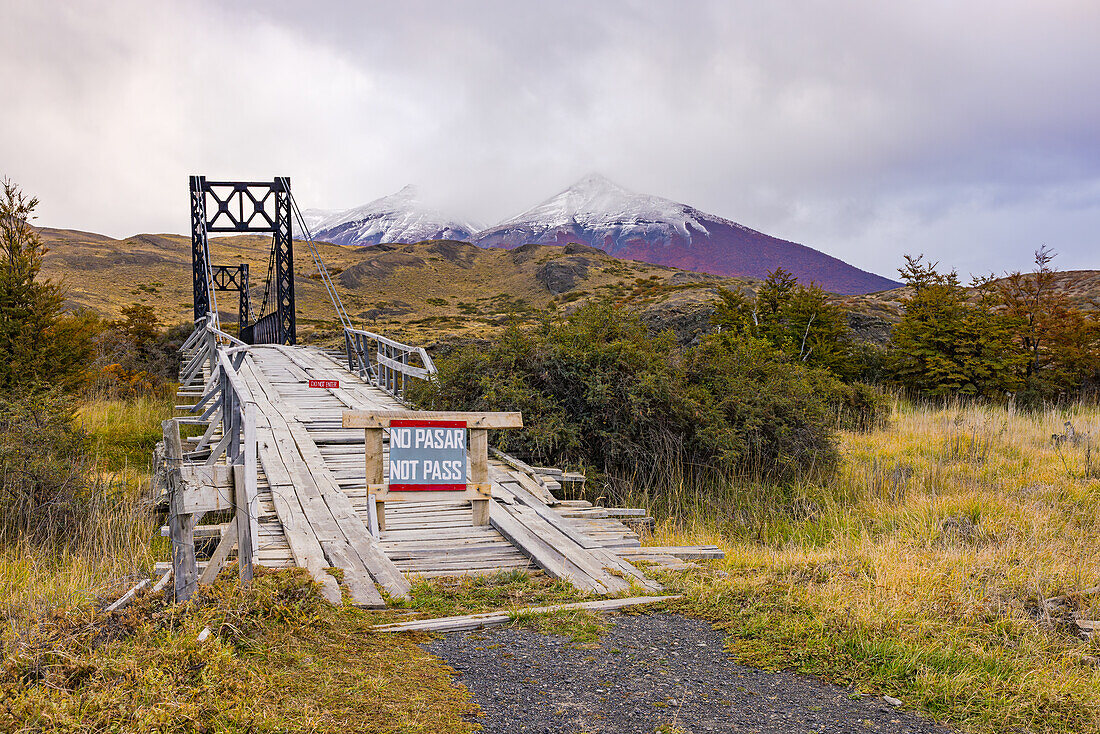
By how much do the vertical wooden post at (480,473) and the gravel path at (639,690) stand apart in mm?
2324

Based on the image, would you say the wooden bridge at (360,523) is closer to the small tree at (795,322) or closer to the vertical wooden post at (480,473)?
the vertical wooden post at (480,473)

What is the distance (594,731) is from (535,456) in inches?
305

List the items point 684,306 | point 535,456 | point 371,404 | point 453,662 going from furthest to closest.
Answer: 1. point 684,306
2. point 371,404
3. point 535,456
4. point 453,662

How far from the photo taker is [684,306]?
2623 centimetres

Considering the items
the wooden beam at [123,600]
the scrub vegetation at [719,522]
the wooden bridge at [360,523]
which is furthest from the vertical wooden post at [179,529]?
the wooden beam at [123,600]

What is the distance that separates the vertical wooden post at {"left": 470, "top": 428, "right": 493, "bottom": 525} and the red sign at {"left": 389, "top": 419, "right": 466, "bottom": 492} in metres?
0.17

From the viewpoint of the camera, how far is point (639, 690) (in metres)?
3.84

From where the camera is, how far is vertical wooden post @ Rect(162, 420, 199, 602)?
409cm

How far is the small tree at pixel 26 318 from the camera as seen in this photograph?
637 inches

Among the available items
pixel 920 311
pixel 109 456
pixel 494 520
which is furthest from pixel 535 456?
pixel 920 311

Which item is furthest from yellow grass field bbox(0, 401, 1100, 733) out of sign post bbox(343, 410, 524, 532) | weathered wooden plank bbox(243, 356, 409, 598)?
sign post bbox(343, 410, 524, 532)

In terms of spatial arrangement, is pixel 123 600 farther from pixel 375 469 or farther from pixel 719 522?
pixel 719 522

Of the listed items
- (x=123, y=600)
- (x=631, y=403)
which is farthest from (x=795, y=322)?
(x=123, y=600)

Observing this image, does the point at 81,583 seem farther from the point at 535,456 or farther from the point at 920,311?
the point at 920,311
